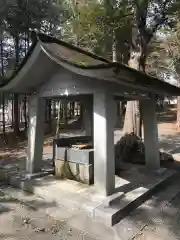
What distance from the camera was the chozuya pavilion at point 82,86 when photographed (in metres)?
4.18

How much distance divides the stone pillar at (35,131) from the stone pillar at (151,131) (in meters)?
2.72

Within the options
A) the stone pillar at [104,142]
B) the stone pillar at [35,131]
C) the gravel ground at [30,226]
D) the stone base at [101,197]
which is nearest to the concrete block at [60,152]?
the stone pillar at [35,131]

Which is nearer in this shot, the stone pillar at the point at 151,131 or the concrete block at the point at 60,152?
the concrete block at the point at 60,152

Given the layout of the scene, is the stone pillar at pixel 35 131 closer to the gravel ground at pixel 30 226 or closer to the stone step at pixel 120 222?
the stone step at pixel 120 222

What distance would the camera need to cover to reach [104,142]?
14.5 feet

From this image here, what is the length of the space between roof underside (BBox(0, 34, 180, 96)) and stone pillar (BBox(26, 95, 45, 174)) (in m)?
0.36

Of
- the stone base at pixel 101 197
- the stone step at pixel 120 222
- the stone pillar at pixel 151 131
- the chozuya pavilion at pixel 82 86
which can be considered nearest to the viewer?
the stone step at pixel 120 222

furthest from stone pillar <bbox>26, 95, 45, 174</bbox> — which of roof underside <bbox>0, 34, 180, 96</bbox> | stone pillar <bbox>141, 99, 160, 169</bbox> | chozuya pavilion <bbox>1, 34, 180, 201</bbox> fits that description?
stone pillar <bbox>141, 99, 160, 169</bbox>

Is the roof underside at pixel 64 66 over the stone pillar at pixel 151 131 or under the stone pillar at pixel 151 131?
over

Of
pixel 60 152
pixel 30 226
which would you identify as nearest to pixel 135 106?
pixel 60 152

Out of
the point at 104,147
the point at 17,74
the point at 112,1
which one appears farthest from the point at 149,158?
the point at 112,1

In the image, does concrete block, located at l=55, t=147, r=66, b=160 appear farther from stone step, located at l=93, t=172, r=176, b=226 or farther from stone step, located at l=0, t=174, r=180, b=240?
stone step, located at l=93, t=172, r=176, b=226

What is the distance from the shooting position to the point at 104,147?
443 cm

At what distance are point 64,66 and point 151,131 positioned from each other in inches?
124
